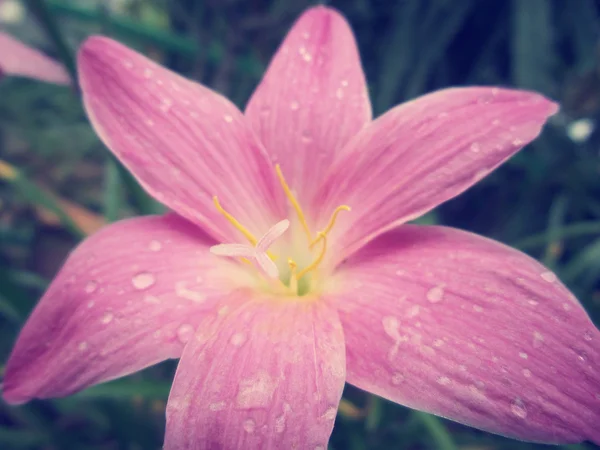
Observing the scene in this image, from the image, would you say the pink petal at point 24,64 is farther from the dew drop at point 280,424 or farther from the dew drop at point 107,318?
the dew drop at point 280,424

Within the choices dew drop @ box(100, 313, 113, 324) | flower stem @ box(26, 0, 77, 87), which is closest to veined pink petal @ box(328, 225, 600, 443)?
dew drop @ box(100, 313, 113, 324)

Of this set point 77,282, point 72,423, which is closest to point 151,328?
point 77,282

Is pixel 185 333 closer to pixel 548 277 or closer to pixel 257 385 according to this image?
pixel 257 385

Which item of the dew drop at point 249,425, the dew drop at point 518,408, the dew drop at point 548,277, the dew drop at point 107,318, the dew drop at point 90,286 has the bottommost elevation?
the dew drop at point 249,425

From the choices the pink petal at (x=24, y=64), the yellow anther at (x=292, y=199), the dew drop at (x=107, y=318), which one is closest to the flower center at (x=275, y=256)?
the yellow anther at (x=292, y=199)

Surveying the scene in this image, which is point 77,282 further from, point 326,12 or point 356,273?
point 326,12

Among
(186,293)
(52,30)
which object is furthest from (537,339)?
(52,30)

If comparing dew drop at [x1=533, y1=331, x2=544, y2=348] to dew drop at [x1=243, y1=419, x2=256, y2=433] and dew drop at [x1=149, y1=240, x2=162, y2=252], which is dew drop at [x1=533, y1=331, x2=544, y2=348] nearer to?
dew drop at [x1=243, y1=419, x2=256, y2=433]
